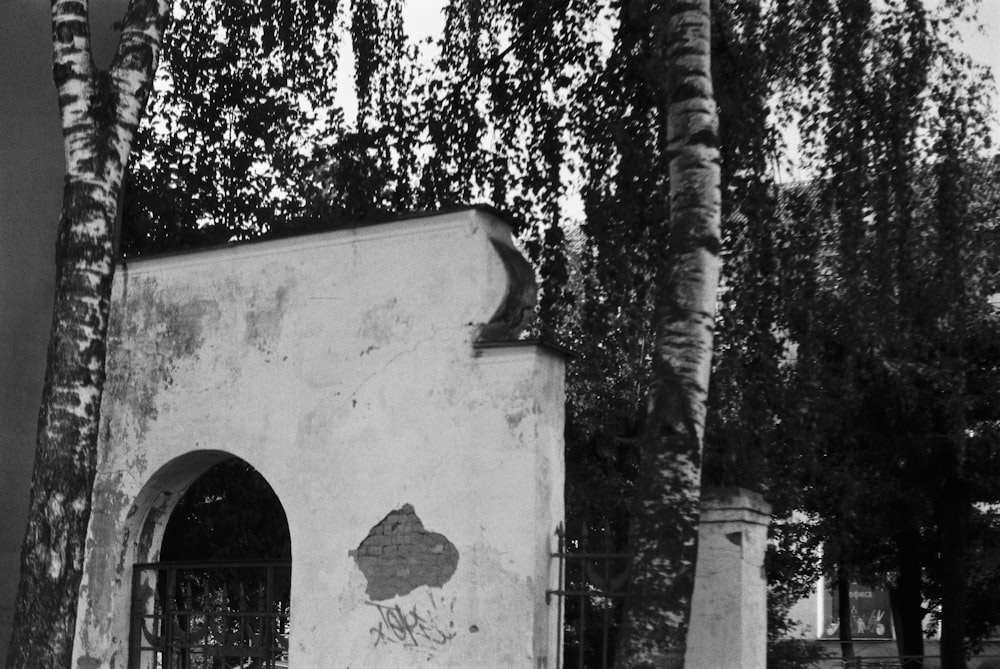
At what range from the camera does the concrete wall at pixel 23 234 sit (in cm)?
843

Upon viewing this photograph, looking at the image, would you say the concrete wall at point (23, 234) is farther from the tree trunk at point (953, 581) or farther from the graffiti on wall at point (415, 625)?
the tree trunk at point (953, 581)

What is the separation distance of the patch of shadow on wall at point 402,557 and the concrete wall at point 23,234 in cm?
286

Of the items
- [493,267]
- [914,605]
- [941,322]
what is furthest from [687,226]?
[914,605]

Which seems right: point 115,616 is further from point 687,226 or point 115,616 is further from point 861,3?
point 861,3

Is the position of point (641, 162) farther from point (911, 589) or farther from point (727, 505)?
point (911, 589)

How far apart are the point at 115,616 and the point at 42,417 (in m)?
1.81

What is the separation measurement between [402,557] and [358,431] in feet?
2.75

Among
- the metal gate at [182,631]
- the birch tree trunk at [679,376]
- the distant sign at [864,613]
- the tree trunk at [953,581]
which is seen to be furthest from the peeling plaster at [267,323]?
the distant sign at [864,613]

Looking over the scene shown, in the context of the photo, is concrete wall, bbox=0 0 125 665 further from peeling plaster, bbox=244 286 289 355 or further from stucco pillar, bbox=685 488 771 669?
stucco pillar, bbox=685 488 771 669

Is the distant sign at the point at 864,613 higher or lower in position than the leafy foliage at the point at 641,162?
lower

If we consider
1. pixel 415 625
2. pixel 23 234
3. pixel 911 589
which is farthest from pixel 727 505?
pixel 911 589

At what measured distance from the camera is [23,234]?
8914 millimetres

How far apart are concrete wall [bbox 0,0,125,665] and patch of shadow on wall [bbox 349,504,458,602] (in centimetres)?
286

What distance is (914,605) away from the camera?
20141 mm
